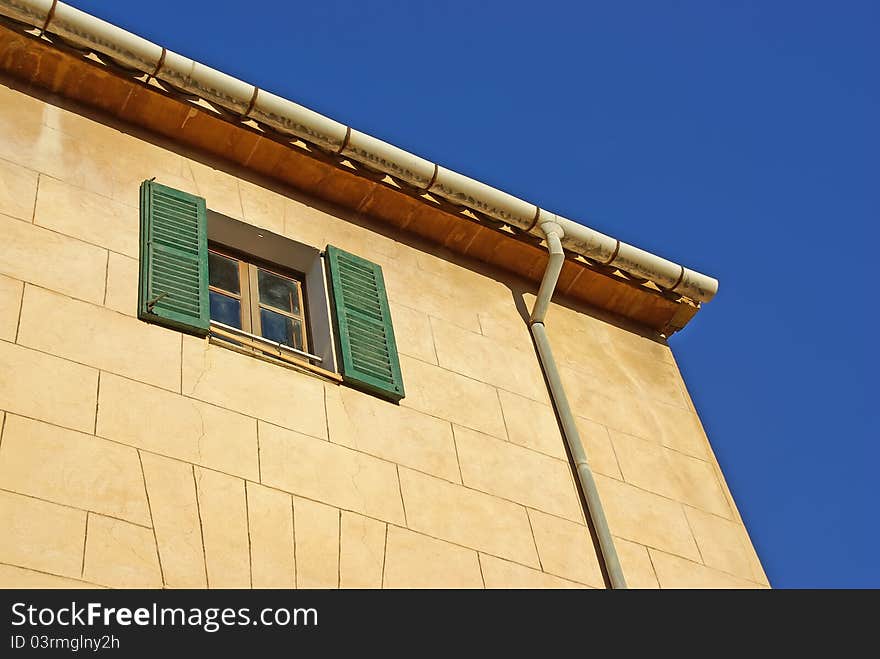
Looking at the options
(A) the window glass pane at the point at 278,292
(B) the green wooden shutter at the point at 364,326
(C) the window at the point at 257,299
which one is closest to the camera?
(B) the green wooden shutter at the point at 364,326

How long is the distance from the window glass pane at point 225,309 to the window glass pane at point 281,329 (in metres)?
0.16

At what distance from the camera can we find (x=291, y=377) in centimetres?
756

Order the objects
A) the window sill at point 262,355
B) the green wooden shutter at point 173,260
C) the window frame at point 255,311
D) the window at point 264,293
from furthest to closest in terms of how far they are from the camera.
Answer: the window frame at point 255,311 < the window at point 264,293 < the window sill at point 262,355 < the green wooden shutter at point 173,260

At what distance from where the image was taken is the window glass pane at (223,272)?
27.2 ft

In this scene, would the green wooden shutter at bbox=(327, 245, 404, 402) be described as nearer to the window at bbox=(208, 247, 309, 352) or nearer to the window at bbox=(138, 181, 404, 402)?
the window at bbox=(138, 181, 404, 402)

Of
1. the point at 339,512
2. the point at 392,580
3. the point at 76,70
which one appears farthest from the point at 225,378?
the point at 76,70

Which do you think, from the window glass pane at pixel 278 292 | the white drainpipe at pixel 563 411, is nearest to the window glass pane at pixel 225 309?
the window glass pane at pixel 278 292

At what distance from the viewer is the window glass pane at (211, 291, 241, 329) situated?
26.2ft

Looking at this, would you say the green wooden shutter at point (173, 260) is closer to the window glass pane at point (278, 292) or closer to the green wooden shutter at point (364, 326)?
the window glass pane at point (278, 292)

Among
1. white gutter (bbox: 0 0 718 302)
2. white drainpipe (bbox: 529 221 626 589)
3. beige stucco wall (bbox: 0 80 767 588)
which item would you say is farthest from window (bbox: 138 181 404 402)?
white drainpipe (bbox: 529 221 626 589)

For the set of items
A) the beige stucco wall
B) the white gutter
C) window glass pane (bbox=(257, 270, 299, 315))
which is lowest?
the beige stucco wall

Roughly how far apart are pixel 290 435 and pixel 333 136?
2.77 metres

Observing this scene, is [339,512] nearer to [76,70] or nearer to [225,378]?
[225,378]

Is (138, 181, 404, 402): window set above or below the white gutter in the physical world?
below
